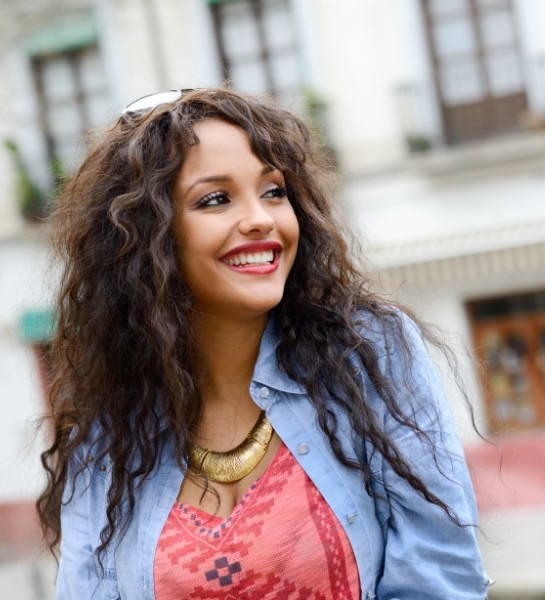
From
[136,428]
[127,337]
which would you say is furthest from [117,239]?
[136,428]

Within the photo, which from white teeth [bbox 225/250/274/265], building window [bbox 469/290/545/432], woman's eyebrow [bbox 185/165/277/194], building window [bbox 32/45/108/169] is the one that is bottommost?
building window [bbox 469/290/545/432]

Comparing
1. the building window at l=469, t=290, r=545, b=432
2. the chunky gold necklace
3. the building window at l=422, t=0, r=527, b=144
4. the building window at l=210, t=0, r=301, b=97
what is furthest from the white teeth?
the building window at l=210, t=0, r=301, b=97

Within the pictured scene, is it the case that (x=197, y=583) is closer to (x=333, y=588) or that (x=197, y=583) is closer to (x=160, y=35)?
(x=333, y=588)

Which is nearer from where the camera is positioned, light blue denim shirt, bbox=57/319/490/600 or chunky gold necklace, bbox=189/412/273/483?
light blue denim shirt, bbox=57/319/490/600

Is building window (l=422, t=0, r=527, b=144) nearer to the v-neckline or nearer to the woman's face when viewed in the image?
the woman's face

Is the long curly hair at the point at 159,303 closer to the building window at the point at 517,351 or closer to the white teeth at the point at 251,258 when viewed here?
the white teeth at the point at 251,258

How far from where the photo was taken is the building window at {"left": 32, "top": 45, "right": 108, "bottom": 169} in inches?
545

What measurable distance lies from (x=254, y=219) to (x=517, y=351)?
11.2 metres

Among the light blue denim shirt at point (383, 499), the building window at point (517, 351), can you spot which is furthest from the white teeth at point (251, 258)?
the building window at point (517, 351)

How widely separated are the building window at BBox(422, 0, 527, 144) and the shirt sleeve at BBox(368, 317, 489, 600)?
10739mm

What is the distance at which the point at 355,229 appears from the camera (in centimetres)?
302

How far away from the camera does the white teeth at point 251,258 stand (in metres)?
2.32

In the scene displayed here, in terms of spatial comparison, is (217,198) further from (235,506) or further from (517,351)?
(517,351)

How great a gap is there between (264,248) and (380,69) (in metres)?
11.0
